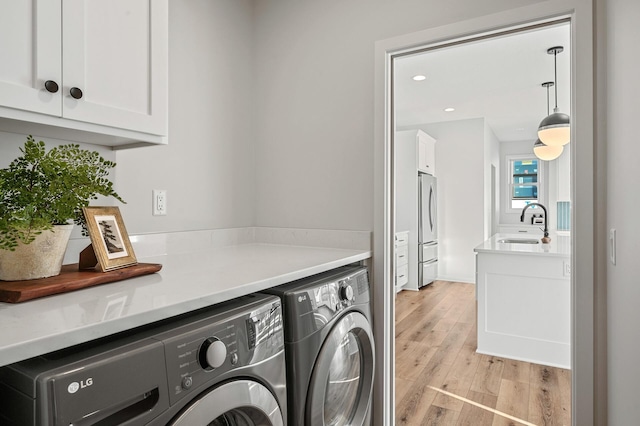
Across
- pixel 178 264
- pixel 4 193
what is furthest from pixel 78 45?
pixel 178 264

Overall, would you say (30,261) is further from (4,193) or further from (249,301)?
(249,301)

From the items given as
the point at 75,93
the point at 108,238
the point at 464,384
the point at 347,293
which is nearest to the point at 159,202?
the point at 108,238

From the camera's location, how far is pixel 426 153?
592 cm

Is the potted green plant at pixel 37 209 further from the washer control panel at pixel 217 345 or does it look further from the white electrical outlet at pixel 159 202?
the white electrical outlet at pixel 159 202

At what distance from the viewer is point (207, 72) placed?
199cm

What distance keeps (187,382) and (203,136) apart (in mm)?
1389

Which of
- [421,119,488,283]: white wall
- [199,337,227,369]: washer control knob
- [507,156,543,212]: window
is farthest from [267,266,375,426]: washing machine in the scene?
[507,156,543,212]: window

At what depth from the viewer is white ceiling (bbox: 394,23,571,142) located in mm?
3416

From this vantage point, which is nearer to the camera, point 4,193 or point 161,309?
point 161,309

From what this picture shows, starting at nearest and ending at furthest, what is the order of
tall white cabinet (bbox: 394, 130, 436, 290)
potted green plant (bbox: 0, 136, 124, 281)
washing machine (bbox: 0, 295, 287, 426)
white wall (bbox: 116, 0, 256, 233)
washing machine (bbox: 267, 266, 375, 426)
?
washing machine (bbox: 0, 295, 287, 426), potted green plant (bbox: 0, 136, 124, 281), washing machine (bbox: 267, 266, 375, 426), white wall (bbox: 116, 0, 256, 233), tall white cabinet (bbox: 394, 130, 436, 290)

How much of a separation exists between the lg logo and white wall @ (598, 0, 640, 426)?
3.60 ft

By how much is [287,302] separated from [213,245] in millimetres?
901

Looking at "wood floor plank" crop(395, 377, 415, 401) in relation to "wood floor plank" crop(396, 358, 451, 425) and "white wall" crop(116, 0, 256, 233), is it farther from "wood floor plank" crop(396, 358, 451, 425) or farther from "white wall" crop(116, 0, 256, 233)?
"white wall" crop(116, 0, 256, 233)

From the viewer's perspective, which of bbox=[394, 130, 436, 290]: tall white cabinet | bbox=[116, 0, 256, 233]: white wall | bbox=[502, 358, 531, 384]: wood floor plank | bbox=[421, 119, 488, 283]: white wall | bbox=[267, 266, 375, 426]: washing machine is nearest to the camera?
bbox=[267, 266, 375, 426]: washing machine
